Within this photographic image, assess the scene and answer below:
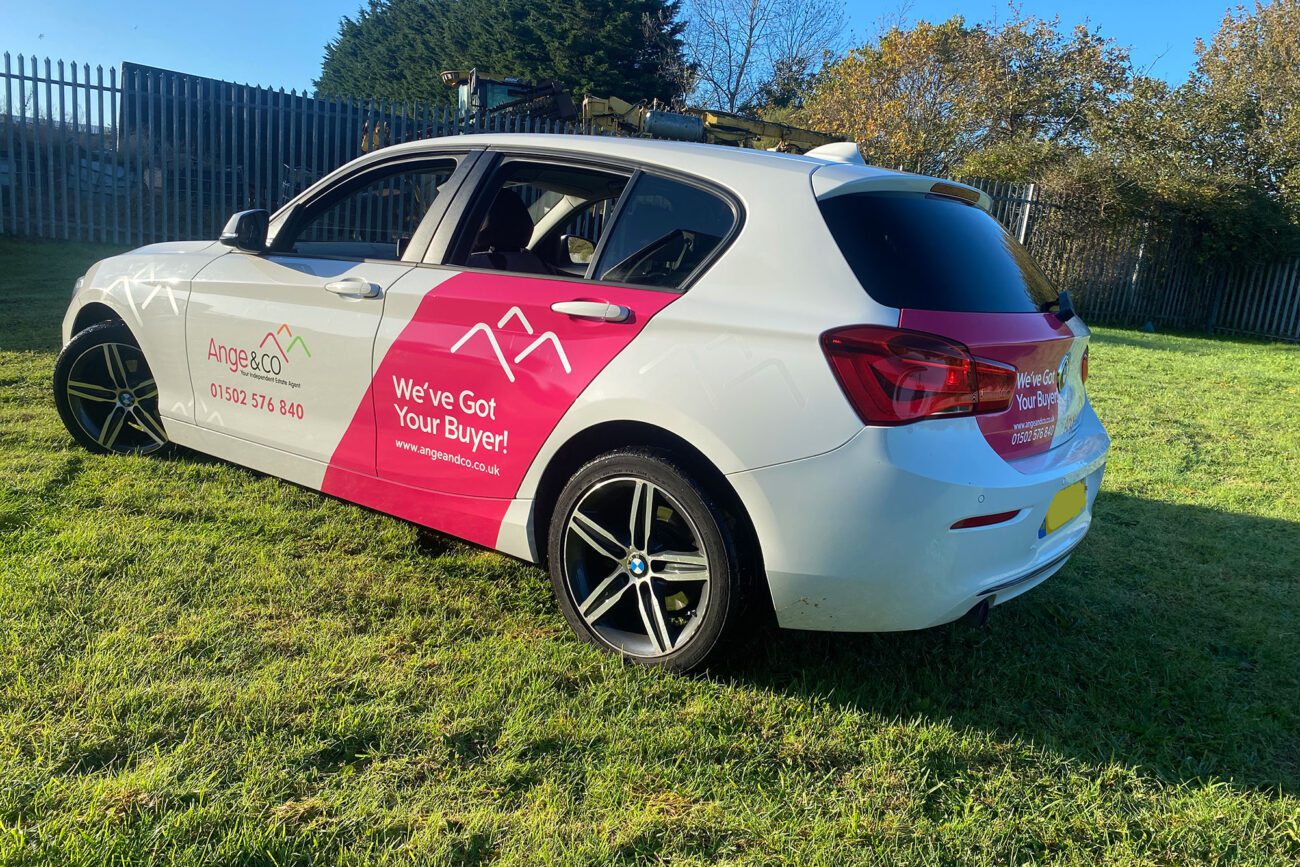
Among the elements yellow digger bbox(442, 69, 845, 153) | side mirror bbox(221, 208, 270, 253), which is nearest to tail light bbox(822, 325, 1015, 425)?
side mirror bbox(221, 208, 270, 253)

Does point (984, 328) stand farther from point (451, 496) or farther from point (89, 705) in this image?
point (89, 705)

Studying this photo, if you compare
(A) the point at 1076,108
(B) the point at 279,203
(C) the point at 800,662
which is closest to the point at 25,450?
(C) the point at 800,662

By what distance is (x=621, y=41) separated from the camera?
119ft

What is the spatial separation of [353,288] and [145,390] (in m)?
1.65

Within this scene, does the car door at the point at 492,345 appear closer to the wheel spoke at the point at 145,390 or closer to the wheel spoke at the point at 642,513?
the wheel spoke at the point at 642,513

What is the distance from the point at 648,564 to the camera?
269 centimetres

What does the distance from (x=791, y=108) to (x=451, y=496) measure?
3113cm

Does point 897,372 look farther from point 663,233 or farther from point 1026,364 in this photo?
point 663,233

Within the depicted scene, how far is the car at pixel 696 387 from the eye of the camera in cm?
234

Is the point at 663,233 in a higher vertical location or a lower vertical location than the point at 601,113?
lower

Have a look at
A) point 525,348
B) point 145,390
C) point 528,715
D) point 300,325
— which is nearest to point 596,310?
point 525,348

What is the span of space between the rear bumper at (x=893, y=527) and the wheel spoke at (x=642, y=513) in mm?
314

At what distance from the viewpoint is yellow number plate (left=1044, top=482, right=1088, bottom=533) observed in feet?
8.66

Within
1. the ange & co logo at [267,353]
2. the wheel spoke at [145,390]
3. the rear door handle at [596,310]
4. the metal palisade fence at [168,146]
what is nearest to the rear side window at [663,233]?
the rear door handle at [596,310]
